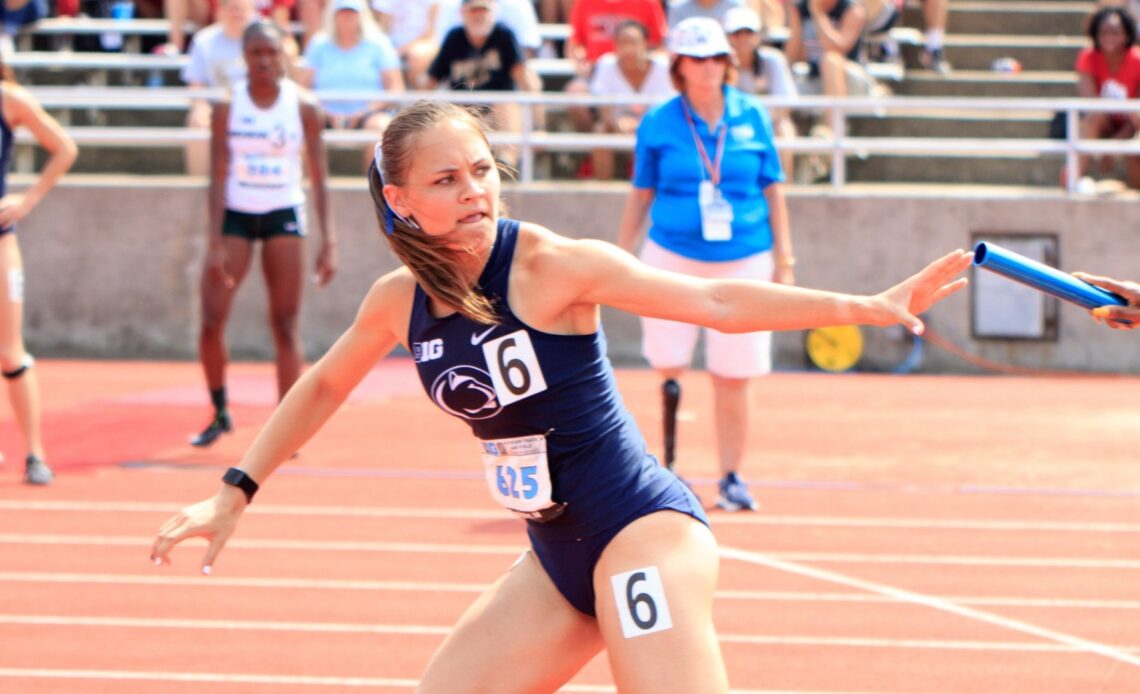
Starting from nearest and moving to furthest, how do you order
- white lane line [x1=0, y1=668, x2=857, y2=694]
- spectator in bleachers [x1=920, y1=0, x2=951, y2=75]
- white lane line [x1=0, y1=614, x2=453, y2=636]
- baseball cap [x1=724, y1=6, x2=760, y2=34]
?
white lane line [x1=0, y1=668, x2=857, y2=694], white lane line [x1=0, y1=614, x2=453, y2=636], baseball cap [x1=724, y1=6, x2=760, y2=34], spectator in bleachers [x1=920, y1=0, x2=951, y2=75]

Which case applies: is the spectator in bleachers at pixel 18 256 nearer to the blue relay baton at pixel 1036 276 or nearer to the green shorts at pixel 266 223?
the green shorts at pixel 266 223

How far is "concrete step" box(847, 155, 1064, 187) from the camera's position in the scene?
15.8m

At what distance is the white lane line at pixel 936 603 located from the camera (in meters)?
6.26

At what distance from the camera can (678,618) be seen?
387 cm

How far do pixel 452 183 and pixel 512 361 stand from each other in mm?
438

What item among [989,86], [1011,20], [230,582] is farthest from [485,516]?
[1011,20]

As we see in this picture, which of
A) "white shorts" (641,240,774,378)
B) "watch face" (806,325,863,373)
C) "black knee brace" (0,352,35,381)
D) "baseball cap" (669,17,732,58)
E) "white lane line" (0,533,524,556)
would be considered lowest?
"watch face" (806,325,863,373)

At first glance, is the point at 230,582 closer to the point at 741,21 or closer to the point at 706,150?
the point at 706,150

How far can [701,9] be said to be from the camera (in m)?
14.7

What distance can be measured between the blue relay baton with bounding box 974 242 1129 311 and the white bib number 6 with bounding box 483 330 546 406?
1.03 meters

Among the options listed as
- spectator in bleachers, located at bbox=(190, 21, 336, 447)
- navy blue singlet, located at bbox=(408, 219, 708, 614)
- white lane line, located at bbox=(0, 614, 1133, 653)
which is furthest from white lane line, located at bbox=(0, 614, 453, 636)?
spectator in bleachers, located at bbox=(190, 21, 336, 447)

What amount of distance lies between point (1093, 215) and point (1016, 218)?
617 millimetres

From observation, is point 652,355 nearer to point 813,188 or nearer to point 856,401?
point 856,401

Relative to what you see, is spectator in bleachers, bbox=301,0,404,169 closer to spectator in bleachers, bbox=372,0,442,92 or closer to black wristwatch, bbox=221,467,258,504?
spectator in bleachers, bbox=372,0,442,92
